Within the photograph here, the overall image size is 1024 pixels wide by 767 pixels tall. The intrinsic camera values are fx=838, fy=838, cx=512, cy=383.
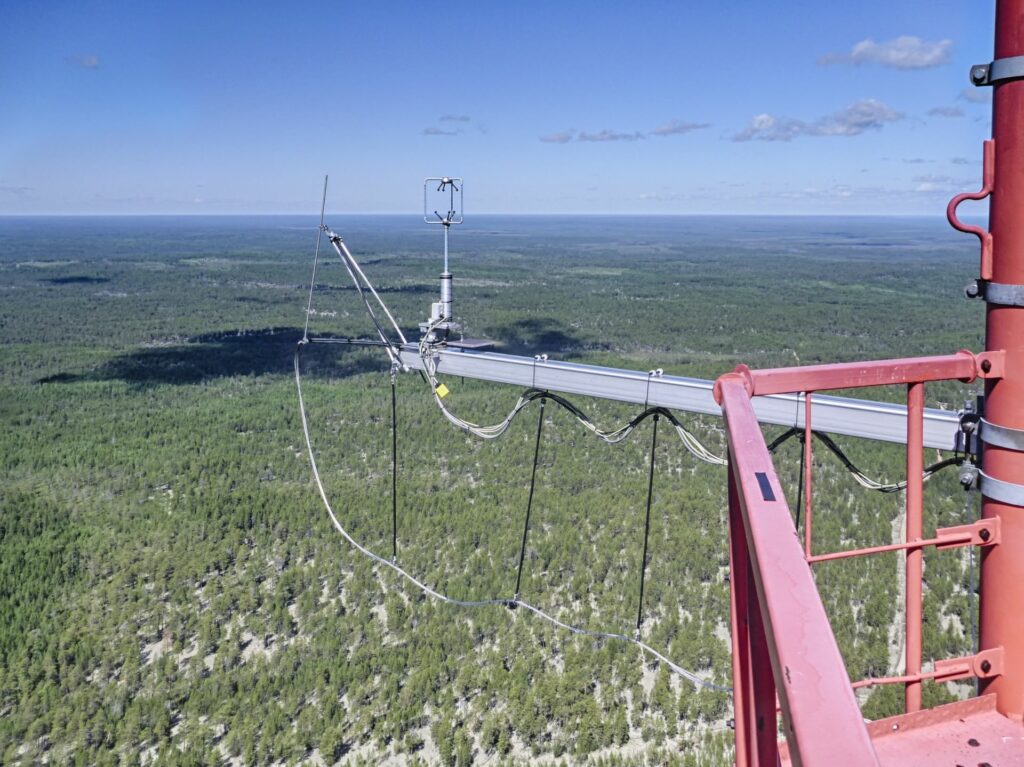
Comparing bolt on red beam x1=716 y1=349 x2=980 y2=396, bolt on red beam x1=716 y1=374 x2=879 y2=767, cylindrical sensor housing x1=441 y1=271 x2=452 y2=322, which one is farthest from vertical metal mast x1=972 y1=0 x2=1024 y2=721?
cylindrical sensor housing x1=441 y1=271 x2=452 y2=322

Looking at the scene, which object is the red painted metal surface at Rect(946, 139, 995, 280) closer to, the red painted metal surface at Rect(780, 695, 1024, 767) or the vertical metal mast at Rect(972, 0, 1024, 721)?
the vertical metal mast at Rect(972, 0, 1024, 721)

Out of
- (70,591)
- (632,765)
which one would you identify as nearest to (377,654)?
(632,765)

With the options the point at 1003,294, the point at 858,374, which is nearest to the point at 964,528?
the point at 858,374

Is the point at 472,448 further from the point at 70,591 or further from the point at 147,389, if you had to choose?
the point at 147,389

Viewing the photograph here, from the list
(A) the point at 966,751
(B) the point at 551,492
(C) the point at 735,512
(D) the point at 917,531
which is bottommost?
(B) the point at 551,492

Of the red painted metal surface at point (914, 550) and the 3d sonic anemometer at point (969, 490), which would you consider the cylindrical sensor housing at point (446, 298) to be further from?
the red painted metal surface at point (914, 550)

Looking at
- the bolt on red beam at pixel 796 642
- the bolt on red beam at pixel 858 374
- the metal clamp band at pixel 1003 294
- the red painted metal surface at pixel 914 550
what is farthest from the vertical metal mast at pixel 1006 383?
the bolt on red beam at pixel 796 642

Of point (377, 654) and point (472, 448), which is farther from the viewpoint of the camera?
point (472, 448)
